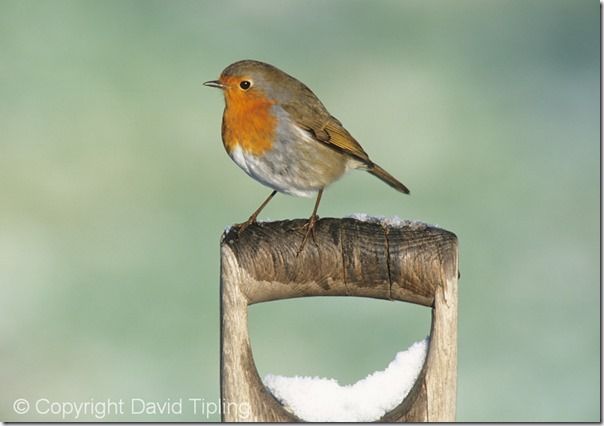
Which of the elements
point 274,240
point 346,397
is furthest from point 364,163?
point 346,397

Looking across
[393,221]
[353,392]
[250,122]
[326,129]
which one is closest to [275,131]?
[250,122]

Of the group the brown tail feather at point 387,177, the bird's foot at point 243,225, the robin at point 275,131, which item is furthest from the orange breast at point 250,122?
the brown tail feather at point 387,177

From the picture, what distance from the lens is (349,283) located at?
2.62m

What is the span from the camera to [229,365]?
2566 mm

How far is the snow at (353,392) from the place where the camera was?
2.63m

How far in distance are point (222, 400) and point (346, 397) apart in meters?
0.39

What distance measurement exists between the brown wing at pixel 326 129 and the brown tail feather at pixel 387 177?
5 cm

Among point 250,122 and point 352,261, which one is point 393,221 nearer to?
point 352,261

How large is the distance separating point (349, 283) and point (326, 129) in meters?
0.94

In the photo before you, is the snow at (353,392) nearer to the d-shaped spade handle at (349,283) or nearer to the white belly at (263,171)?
the d-shaped spade handle at (349,283)

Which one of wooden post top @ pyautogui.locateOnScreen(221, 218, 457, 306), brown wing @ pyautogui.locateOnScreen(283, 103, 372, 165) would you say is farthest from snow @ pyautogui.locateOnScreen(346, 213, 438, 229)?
brown wing @ pyautogui.locateOnScreen(283, 103, 372, 165)

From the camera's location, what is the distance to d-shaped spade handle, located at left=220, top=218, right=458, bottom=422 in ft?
8.40

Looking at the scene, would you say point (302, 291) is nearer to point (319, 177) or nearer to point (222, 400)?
point (222, 400)

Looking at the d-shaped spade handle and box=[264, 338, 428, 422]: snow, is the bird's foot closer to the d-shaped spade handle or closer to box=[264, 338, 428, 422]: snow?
the d-shaped spade handle
